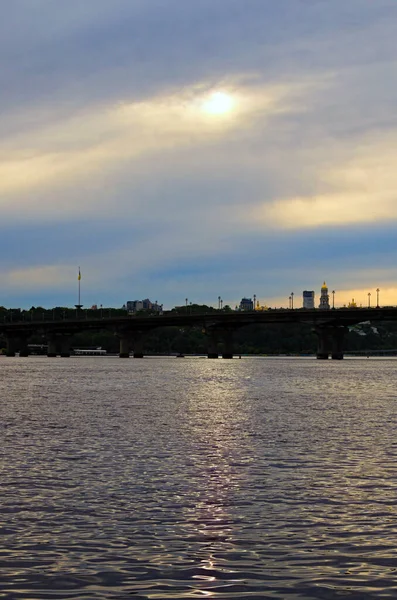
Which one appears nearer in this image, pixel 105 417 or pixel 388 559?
pixel 388 559

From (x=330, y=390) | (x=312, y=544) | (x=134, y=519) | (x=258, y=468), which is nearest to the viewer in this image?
(x=312, y=544)

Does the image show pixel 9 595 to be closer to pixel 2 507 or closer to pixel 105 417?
pixel 2 507

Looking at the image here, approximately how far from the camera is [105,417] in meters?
57.1

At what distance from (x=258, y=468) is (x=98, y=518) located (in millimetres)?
10679

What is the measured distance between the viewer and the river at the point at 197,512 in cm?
1688

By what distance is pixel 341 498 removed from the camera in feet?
84.1

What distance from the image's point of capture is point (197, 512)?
77.7ft

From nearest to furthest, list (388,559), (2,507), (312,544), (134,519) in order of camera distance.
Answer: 1. (388,559)
2. (312,544)
3. (134,519)
4. (2,507)

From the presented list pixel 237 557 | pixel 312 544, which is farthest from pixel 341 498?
pixel 237 557

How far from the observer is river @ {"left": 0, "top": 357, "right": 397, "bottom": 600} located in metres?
16.9

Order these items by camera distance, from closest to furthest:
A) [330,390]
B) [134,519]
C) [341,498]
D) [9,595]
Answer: [9,595] < [134,519] < [341,498] < [330,390]

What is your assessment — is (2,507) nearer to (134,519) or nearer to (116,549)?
(134,519)

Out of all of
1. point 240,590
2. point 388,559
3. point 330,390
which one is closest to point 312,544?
point 388,559

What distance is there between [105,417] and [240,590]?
136 ft
